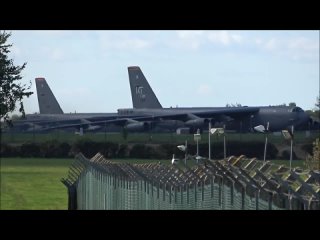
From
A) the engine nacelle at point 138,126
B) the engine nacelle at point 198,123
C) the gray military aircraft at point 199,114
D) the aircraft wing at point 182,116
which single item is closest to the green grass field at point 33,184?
the gray military aircraft at point 199,114

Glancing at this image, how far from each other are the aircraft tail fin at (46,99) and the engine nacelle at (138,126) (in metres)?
18.0

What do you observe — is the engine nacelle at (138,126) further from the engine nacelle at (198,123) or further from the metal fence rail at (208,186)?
the metal fence rail at (208,186)

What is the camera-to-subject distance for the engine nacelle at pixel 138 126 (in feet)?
259

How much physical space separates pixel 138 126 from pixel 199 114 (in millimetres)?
8728

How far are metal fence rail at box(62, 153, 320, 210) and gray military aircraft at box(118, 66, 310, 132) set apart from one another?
5071cm

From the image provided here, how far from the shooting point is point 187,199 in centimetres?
1038

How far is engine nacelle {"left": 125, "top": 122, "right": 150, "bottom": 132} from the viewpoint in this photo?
79.0m

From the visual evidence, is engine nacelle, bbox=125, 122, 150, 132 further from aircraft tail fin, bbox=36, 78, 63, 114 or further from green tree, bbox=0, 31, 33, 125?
green tree, bbox=0, 31, 33, 125

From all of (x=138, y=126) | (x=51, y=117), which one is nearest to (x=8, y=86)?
(x=138, y=126)

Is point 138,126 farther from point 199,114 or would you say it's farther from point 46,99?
point 46,99

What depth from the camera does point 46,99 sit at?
3917 inches

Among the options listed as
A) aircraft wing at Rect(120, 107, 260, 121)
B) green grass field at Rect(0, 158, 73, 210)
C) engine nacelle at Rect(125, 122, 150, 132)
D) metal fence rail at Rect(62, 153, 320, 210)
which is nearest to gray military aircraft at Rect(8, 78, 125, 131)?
aircraft wing at Rect(120, 107, 260, 121)
